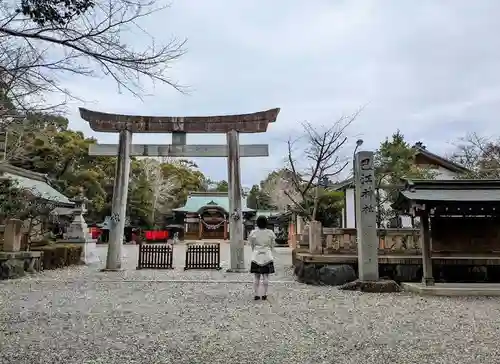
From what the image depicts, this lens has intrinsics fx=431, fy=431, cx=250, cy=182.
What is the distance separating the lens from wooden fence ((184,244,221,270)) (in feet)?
47.7

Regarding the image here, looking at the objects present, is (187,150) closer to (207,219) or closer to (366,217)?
(366,217)

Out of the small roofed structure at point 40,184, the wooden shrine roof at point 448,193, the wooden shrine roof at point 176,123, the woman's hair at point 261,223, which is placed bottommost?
the woman's hair at point 261,223

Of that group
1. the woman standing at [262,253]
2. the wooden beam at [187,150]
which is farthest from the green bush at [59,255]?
the woman standing at [262,253]

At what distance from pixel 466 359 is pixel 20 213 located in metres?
15.3

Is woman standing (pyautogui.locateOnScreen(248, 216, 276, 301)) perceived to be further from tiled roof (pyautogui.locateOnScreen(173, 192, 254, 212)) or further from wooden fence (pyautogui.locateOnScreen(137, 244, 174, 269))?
tiled roof (pyautogui.locateOnScreen(173, 192, 254, 212))

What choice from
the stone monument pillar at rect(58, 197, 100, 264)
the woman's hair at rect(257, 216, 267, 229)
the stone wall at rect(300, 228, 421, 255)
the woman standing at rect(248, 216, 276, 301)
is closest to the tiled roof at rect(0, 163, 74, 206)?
the stone monument pillar at rect(58, 197, 100, 264)

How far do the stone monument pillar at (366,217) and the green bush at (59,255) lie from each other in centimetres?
1022

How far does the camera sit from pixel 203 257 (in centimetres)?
1470

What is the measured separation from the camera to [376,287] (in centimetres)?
946

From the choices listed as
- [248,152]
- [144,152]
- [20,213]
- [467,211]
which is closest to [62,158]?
[20,213]

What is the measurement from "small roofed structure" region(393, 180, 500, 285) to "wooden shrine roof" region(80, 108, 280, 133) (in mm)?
5637

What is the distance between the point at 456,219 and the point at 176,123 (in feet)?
29.5

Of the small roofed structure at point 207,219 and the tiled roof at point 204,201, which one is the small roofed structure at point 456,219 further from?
the tiled roof at point 204,201

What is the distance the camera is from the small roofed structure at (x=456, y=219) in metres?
9.32
